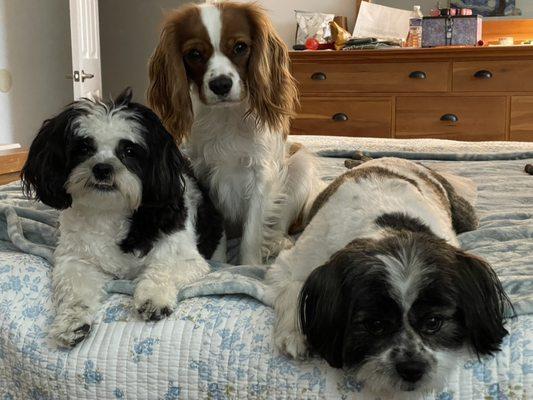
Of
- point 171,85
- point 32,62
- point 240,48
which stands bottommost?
point 32,62

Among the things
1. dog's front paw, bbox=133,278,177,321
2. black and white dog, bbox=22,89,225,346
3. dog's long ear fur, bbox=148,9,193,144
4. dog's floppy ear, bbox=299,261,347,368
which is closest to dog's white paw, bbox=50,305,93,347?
black and white dog, bbox=22,89,225,346

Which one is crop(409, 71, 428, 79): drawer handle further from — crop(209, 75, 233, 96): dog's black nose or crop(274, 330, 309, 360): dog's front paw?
crop(274, 330, 309, 360): dog's front paw

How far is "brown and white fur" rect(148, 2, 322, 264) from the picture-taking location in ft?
6.49

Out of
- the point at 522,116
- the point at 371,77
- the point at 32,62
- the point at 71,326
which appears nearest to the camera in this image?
the point at 71,326

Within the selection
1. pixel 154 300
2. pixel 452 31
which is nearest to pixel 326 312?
pixel 154 300

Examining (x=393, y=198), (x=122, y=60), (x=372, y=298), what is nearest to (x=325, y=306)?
(x=372, y=298)

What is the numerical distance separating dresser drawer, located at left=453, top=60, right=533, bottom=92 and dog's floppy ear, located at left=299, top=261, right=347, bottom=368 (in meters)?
3.95

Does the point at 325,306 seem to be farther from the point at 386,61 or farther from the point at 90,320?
the point at 386,61

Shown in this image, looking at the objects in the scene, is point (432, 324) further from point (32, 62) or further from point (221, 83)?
point (32, 62)

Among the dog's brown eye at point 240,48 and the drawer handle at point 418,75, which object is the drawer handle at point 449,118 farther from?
the dog's brown eye at point 240,48

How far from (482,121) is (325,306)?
4.00 metres

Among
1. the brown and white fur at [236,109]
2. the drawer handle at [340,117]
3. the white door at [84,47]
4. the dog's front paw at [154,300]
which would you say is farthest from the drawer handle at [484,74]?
the dog's front paw at [154,300]

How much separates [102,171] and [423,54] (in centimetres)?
379

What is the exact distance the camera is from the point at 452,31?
4.97m
